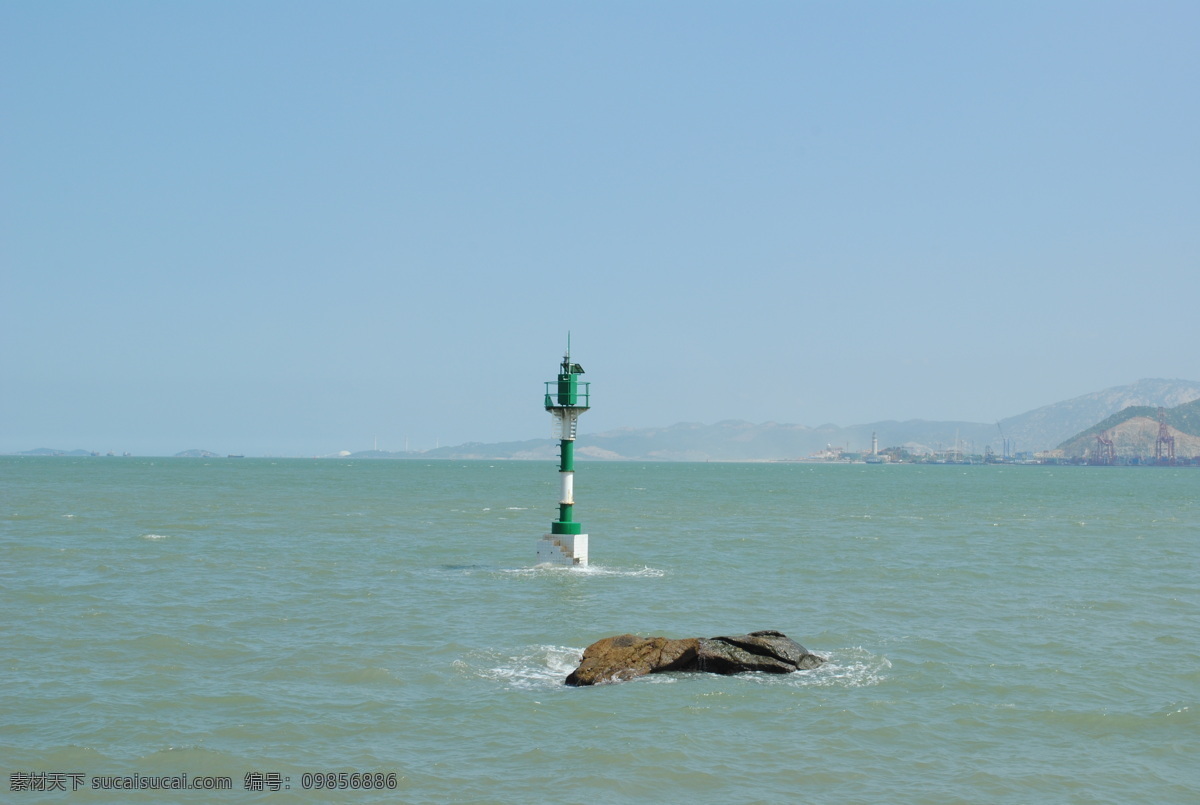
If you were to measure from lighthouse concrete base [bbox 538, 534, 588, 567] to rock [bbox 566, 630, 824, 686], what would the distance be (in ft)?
44.2

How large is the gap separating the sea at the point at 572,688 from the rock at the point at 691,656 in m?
0.30

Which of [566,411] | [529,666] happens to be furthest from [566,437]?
[529,666]

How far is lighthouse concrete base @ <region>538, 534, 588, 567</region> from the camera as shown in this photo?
108ft

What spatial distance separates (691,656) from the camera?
1892cm

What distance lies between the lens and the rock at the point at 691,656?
18.5m

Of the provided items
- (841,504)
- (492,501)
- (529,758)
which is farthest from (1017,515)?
(529,758)

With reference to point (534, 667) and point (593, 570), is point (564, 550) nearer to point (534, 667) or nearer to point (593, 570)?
point (593, 570)

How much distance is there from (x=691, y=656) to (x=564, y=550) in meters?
14.4

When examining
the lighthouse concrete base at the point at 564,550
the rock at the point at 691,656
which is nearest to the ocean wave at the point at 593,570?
the lighthouse concrete base at the point at 564,550

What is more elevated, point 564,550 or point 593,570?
point 564,550

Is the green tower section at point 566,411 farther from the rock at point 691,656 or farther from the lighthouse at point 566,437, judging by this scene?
the rock at point 691,656

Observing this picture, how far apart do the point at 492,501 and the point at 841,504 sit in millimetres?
28385

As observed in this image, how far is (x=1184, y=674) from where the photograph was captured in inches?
754

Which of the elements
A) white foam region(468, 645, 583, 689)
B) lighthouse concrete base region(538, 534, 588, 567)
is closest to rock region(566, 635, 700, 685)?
white foam region(468, 645, 583, 689)
